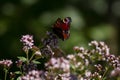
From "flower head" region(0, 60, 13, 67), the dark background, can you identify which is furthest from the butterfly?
the dark background

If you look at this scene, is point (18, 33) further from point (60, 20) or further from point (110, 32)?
point (60, 20)

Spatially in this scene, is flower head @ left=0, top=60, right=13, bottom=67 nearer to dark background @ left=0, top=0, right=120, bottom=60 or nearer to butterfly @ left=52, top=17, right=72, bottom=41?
butterfly @ left=52, top=17, right=72, bottom=41

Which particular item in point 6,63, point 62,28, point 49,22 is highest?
point 49,22

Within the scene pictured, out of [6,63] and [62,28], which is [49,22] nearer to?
[62,28]

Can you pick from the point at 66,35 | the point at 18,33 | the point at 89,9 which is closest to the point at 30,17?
the point at 18,33

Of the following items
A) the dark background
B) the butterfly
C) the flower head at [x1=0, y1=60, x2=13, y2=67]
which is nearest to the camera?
the flower head at [x1=0, y1=60, x2=13, y2=67]

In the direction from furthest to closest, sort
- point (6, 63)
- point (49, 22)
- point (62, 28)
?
point (49, 22), point (62, 28), point (6, 63)

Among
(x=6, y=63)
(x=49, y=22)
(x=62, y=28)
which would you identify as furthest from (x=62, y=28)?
(x=49, y=22)

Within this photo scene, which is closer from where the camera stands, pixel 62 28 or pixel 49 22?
pixel 62 28
